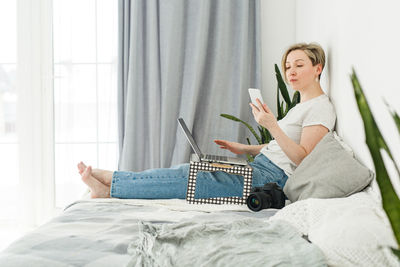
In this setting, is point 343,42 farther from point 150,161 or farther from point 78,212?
point 150,161

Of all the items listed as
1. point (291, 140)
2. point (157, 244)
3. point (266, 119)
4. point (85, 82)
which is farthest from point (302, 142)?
point (85, 82)

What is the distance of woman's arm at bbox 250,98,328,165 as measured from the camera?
194 cm

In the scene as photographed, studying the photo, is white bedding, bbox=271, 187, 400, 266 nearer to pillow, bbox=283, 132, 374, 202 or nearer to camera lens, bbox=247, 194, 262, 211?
pillow, bbox=283, 132, 374, 202

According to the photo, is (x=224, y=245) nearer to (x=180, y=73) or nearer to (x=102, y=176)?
(x=102, y=176)

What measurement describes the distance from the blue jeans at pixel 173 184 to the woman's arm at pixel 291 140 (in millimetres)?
188

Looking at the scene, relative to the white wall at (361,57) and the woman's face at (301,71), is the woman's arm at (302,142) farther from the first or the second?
the woman's face at (301,71)

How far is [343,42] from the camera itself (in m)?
1.92

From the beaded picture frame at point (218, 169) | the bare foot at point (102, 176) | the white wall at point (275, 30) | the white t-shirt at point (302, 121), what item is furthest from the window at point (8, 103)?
the white t-shirt at point (302, 121)

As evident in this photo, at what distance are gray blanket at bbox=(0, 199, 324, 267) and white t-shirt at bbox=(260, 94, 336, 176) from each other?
611 mm

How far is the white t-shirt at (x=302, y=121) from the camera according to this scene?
2.02 m

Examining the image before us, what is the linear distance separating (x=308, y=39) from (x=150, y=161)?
4.63 ft

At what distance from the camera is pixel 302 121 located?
2.11 meters

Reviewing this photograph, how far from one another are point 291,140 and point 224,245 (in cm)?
92

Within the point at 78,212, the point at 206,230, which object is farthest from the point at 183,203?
the point at 206,230
